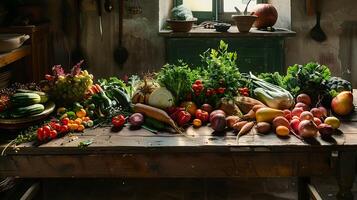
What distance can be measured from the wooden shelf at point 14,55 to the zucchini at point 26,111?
4.52ft

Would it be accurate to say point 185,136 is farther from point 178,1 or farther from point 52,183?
point 178,1

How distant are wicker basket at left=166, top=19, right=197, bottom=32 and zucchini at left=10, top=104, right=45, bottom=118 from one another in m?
2.37

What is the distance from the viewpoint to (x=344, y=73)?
17.3 feet

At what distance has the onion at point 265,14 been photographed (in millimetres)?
5136

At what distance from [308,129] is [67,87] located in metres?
1.52

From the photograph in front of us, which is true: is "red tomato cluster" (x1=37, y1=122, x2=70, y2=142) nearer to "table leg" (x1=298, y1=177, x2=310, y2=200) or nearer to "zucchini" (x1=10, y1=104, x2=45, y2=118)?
"zucchini" (x1=10, y1=104, x2=45, y2=118)

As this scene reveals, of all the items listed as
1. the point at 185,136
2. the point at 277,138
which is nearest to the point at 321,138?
the point at 277,138

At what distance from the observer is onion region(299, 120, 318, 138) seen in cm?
267

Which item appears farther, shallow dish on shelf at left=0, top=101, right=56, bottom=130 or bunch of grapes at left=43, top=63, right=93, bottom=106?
bunch of grapes at left=43, top=63, right=93, bottom=106

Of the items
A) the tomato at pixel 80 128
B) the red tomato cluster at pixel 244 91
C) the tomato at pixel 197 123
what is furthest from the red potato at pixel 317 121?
the tomato at pixel 80 128

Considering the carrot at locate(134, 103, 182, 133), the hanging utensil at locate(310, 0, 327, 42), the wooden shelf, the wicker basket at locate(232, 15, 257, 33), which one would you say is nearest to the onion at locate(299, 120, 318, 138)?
the carrot at locate(134, 103, 182, 133)

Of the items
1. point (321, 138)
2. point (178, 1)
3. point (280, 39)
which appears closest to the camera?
point (321, 138)

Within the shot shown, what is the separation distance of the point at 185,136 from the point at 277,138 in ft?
1.66

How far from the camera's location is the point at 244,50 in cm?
512
